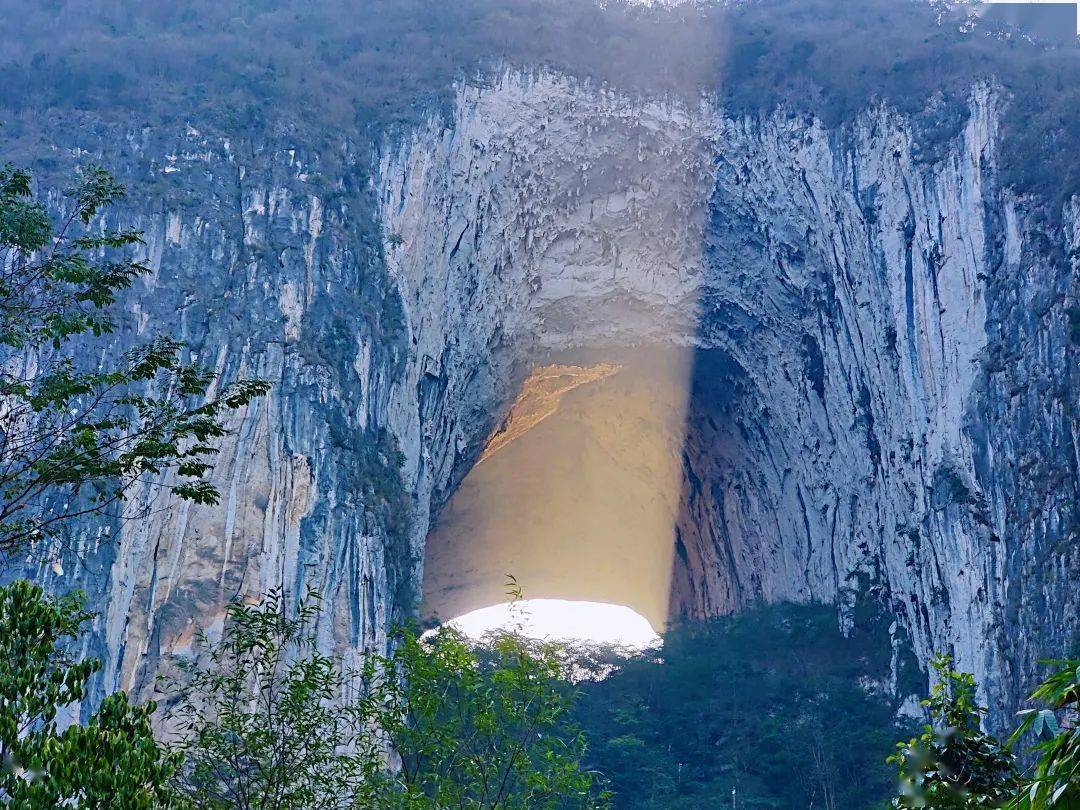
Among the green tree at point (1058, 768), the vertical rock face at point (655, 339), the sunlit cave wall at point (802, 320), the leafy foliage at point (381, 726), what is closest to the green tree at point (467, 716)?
the leafy foliage at point (381, 726)

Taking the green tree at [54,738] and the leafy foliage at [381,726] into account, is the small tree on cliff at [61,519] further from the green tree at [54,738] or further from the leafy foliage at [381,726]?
the leafy foliage at [381,726]

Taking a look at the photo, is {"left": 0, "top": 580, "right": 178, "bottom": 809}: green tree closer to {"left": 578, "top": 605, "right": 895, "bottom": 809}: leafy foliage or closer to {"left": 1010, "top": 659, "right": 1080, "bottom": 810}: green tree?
{"left": 1010, "top": 659, "right": 1080, "bottom": 810}: green tree

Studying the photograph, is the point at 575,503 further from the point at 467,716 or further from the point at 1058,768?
the point at 1058,768

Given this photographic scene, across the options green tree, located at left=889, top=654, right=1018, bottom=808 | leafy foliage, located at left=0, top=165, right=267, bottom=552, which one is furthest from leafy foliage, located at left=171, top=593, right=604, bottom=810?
green tree, located at left=889, top=654, right=1018, bottom=808

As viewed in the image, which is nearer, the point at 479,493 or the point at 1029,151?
the point at 1029,151

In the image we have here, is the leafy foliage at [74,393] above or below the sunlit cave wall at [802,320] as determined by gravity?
below

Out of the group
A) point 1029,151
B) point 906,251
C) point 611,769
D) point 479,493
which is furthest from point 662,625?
point 1029,151

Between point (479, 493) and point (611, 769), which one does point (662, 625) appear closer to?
point (479, 493)
